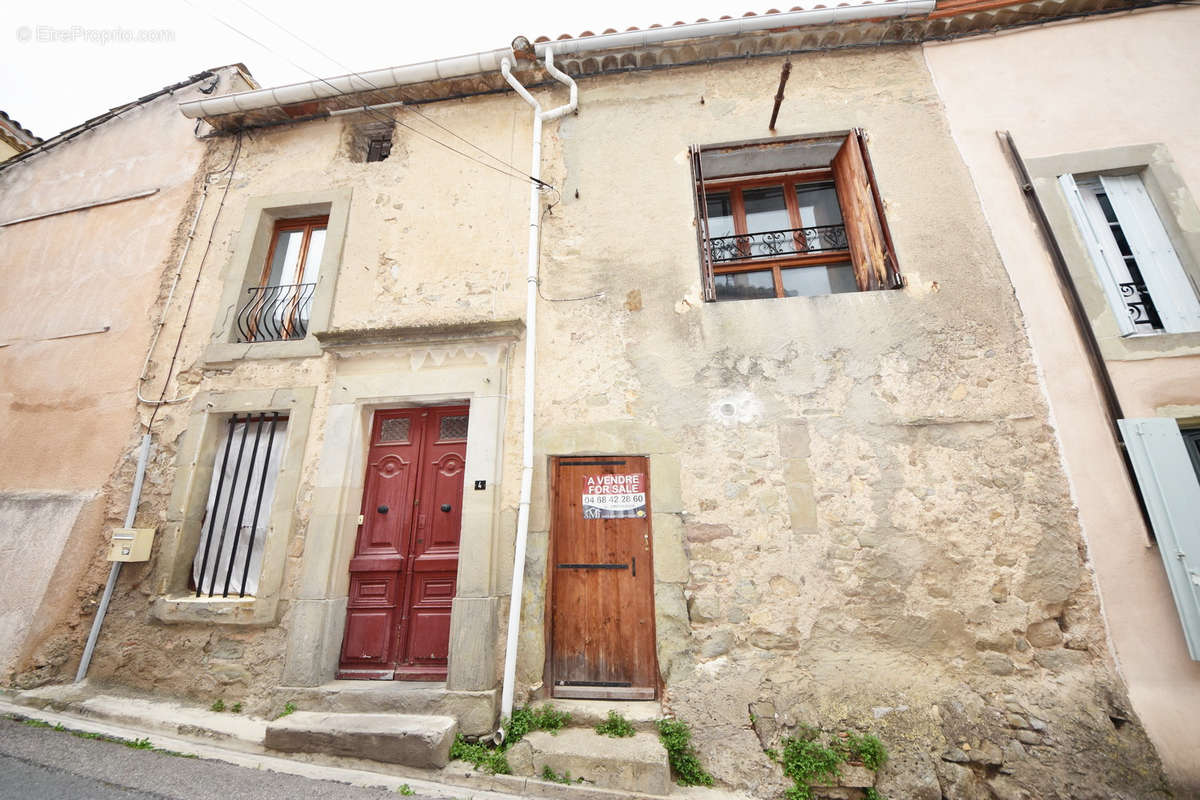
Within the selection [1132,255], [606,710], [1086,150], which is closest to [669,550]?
[606,710]

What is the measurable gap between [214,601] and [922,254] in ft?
20.6

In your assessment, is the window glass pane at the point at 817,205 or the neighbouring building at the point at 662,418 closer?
the neighbouring building at the point at 662,418

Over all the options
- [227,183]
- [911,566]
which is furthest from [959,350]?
[227,183]

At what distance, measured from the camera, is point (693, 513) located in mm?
3561

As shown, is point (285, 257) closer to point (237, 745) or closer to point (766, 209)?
point (237, 745)

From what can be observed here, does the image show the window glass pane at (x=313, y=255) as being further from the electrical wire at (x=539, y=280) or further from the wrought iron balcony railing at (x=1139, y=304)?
the wrought iron balcony railing at (x=1139, y=304)

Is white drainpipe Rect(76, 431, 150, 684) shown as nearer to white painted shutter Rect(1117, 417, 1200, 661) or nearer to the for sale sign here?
the for sale sign

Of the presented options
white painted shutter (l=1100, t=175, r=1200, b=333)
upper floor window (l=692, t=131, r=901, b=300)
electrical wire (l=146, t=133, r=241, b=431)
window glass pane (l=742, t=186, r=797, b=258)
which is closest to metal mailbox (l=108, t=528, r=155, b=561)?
electrical wire (l=146, t=133, r=241, b=431)

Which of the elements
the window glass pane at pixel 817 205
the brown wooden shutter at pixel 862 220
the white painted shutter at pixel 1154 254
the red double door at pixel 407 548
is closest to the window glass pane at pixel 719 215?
the window glass pane at pixel 817 205

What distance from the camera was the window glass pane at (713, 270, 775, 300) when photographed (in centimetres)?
432

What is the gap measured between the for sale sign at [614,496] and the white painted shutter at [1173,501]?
127 inches

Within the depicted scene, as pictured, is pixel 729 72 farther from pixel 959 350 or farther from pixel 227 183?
pixel 227 183

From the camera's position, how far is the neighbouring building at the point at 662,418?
3.16 meters

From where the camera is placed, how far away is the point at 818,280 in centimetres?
432
